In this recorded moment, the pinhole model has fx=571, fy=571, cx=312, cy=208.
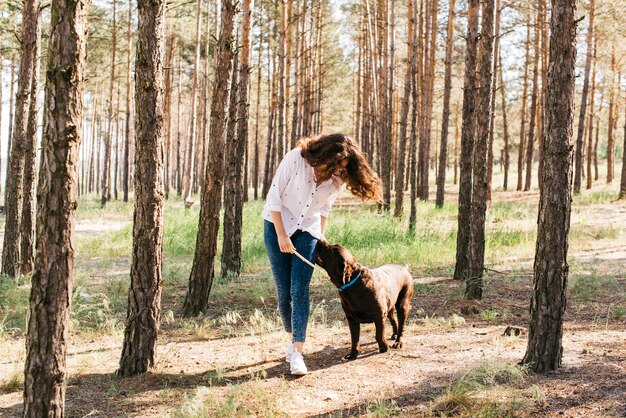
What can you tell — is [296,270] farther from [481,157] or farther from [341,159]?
[481,157]

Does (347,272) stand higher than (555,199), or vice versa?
(555,199)

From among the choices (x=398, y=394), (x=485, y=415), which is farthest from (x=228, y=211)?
(x=485, y=415)

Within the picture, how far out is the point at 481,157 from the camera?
26.0 ft

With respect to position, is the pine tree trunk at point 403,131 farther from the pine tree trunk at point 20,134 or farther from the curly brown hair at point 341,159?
the curly brown hair at point 341,159

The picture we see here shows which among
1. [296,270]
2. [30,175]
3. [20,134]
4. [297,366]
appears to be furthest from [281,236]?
[20,134]

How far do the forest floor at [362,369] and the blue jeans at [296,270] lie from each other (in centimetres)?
45

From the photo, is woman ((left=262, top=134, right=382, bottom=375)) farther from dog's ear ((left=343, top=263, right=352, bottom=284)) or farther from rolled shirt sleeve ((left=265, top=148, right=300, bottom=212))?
dog's ear ((left=343, top=263, right=352, bottom=284))

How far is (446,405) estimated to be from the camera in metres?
3.98

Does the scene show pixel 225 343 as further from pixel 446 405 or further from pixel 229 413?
pixel 446 405

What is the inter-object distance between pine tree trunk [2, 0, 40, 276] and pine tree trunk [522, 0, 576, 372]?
26.9ft

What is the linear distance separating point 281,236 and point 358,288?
81cm

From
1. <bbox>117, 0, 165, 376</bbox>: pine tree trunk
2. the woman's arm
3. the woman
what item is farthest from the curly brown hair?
<bbox>117, 0, 165, 376</bbox>: pine tree trunk

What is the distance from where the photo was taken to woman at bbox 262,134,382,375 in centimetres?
468

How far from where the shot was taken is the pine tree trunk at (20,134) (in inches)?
368
